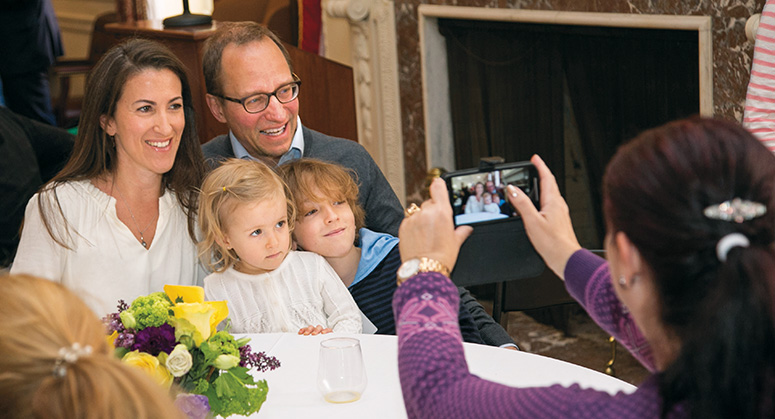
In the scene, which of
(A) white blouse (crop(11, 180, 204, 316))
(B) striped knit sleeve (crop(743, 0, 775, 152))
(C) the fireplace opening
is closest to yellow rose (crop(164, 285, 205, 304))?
(A) white blouse (crop(11, 180, 204, 316))

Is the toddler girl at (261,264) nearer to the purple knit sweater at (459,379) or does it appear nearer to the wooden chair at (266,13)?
the purple knit sweater at (459,379)

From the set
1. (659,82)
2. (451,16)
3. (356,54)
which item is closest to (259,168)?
(659,82)

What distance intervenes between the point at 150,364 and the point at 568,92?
10.2 ft

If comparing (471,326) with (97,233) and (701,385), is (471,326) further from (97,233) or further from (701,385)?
(701,385)

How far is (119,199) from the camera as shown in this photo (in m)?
2.22

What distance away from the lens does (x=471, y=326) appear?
2176 mm

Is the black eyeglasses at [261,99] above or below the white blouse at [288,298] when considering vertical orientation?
above

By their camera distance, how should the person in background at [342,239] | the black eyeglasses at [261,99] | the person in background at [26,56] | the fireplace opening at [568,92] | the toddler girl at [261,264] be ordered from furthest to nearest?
the person in background at [26,56] < the fireplace opening at [568,92] < the black eyeglasses at [261,99] < the person in background at [342,239] < the toddler girl at [261,264]

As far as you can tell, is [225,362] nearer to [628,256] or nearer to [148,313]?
[148,313]

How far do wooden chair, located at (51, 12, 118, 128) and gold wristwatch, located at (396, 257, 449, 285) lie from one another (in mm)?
3600

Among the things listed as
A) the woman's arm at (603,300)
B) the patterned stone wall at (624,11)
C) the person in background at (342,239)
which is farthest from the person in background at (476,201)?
the patterned stone wall at (624,11)

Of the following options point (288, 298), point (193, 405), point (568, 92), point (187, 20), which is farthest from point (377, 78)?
point (193, 405)

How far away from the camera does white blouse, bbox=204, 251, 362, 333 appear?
214 cm

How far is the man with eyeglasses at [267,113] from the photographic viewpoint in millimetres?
2533
